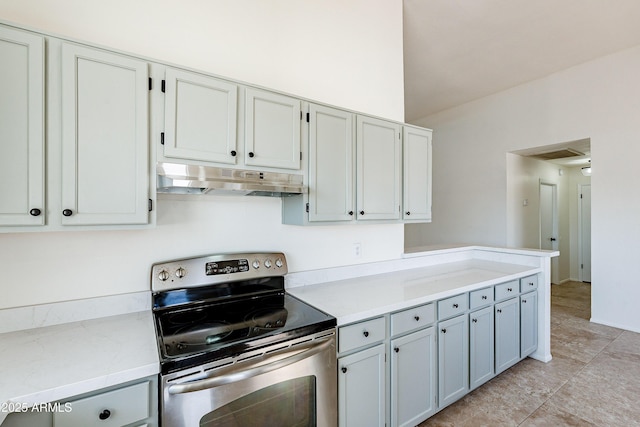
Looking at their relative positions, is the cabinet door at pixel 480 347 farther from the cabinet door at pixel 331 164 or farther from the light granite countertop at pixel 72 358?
the light granite countertop at pixel 72 358

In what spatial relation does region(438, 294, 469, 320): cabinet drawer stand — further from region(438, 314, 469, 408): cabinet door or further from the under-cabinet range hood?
the under-cabinet range hood

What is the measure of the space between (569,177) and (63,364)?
826 centimetres

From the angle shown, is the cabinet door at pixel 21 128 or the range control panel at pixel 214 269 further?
the range control panel at pixel 214 269

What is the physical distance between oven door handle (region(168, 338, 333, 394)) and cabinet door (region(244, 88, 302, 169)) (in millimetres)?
1026

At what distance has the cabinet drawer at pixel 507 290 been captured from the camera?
7.81 ft

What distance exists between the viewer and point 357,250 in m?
2.48

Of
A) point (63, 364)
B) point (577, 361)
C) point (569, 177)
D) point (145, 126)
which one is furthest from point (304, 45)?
point (569, 177)

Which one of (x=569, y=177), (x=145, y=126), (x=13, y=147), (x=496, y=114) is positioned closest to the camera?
(x=13, y=147)

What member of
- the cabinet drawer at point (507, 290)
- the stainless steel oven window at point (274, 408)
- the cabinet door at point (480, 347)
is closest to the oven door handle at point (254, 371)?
the stainless steel oven window at point (274, 408)

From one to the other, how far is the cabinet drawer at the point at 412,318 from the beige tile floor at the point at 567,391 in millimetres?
765

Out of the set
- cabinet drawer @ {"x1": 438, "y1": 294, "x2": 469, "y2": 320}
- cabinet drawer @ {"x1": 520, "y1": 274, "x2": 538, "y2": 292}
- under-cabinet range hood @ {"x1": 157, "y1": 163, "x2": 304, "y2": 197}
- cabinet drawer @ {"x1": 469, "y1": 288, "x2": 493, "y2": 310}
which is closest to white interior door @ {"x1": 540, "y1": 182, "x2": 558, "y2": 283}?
cabinet drawer @ {"x1": 520, "y1": 274, "x2": 538, "y2": 292}

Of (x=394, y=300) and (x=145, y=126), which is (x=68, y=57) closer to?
(x=145, y=126)

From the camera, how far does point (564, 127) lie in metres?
3.97

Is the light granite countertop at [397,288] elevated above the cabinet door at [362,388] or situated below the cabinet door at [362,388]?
above
